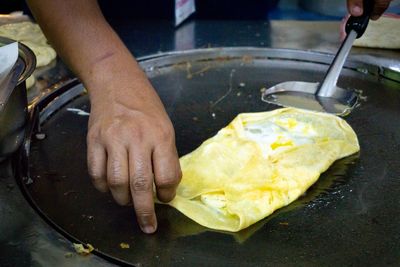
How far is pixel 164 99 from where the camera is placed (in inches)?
60.6

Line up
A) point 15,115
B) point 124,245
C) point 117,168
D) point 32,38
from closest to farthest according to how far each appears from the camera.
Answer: point 117,168
point 124,245
point 15,115
point 32,38

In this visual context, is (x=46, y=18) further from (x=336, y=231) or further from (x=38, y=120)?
(x=336, y=231)

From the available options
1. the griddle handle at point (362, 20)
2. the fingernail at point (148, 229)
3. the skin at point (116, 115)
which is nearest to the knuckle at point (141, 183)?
the skin at point (116, 115)

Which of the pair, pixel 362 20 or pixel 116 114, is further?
pixel 362 20

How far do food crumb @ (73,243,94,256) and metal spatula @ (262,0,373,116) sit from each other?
0.76 metres

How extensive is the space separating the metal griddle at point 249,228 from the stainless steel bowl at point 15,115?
0.08m

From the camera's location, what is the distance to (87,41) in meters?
1.03

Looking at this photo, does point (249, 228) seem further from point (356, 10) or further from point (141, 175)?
point (356, 10)

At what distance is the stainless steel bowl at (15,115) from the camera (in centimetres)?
108

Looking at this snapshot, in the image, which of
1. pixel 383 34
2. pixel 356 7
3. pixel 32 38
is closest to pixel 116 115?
pixel 356 7

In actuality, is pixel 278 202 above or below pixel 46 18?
below

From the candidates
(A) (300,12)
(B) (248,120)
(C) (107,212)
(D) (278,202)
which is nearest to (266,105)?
(B) (248,120)

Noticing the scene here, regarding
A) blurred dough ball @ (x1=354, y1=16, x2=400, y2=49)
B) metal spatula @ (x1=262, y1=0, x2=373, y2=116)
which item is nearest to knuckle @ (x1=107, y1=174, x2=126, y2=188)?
metal spatula @ (x1=262, y1=0, x2=373, y2=116)

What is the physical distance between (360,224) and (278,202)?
169mm
